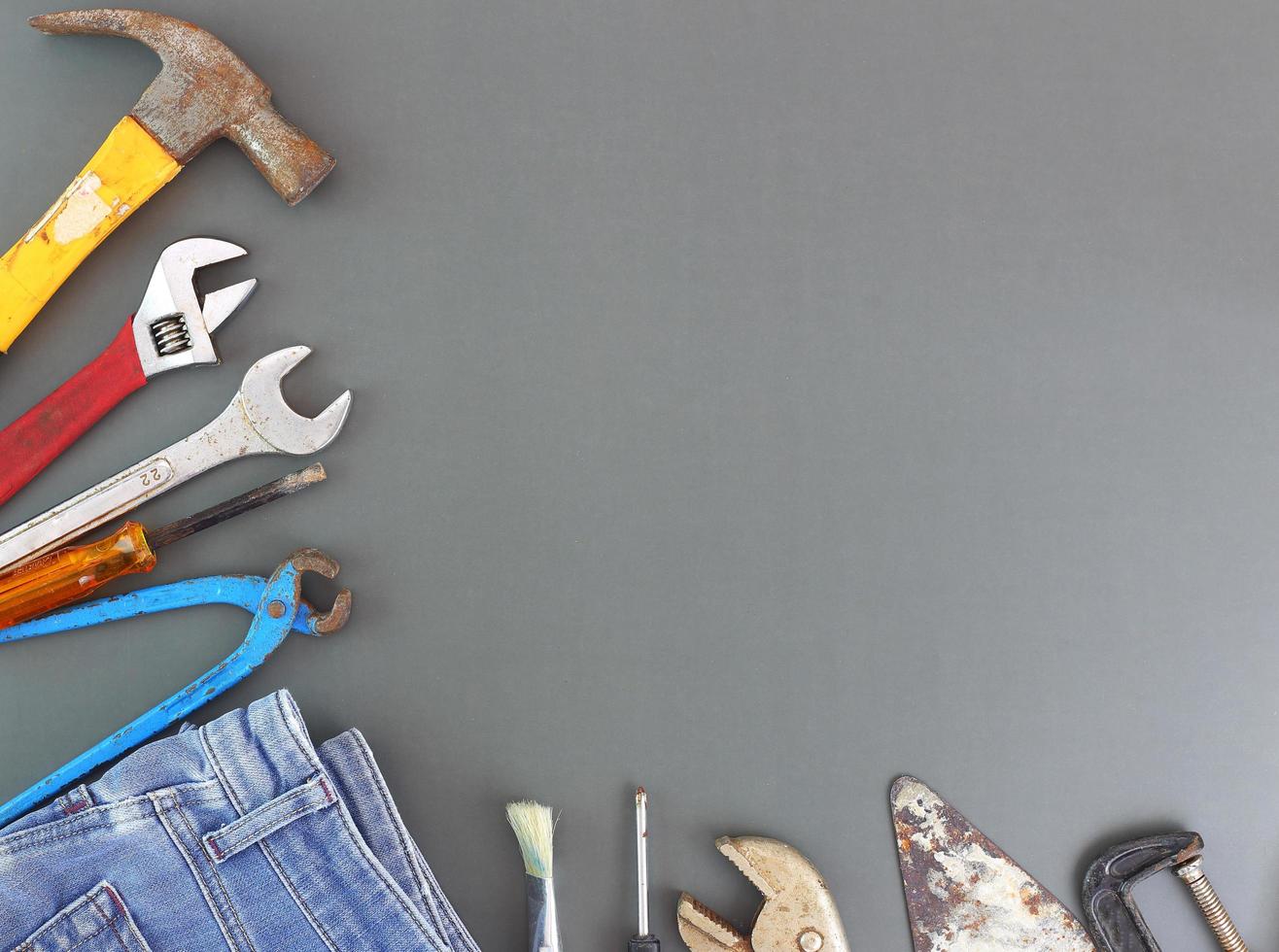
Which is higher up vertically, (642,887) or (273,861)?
(273,861)

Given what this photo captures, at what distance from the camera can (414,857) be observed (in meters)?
0.87

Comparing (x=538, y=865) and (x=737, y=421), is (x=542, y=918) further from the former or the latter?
(x=737, y=421)

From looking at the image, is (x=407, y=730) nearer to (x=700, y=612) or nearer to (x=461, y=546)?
(x=461, y=546)

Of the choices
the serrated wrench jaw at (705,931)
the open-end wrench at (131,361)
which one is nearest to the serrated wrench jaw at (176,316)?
the open-end wrench at (131,361)

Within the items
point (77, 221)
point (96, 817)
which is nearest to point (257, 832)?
point (96, 817)

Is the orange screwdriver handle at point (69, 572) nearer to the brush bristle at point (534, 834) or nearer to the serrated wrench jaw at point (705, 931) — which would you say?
the brush bristle at point (534, 834)

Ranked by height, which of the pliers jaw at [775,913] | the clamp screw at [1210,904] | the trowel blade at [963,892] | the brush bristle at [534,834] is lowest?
the clamp screw at [1210,904]

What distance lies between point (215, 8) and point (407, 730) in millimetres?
745

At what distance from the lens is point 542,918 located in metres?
0.91

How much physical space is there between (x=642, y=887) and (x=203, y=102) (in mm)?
855

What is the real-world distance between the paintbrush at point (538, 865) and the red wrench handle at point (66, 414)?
550 millimetres

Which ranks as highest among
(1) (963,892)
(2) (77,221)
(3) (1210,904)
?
(2) (77,221)

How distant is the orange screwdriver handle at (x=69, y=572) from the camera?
85cm

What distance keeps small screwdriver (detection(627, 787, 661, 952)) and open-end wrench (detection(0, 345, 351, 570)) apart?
472mm
